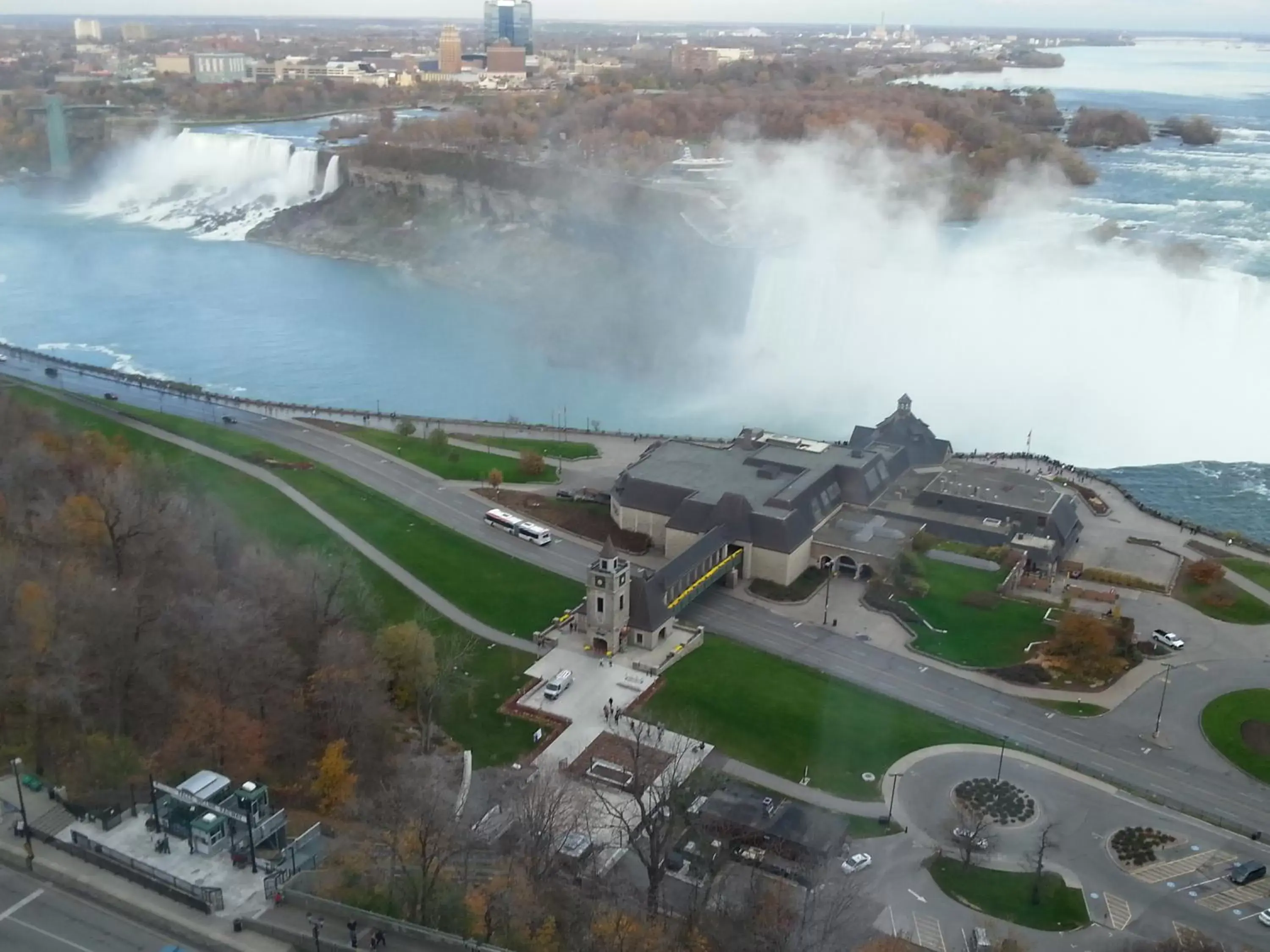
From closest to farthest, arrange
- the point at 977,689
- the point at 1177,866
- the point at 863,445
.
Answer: the point at 1177,866 → the point at 977,689 → the point at 863,445

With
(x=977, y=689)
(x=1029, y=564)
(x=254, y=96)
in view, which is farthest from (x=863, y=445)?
(x=254, y=96)

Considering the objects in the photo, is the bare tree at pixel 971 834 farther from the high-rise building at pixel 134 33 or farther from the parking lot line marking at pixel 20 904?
the high-rise building at pixel 134 33

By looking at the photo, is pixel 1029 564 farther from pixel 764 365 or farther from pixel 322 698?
pixel 764 365

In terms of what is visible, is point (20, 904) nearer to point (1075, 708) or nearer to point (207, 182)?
point (1075, 708)

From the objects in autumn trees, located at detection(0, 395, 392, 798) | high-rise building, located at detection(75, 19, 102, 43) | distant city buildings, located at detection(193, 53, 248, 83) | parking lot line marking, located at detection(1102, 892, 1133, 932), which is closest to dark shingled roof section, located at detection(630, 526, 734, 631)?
autumn trees, located at detection(0, 395, 392, 798)

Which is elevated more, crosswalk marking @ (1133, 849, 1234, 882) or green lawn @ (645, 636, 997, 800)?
crosswalk marking @ (1133, 849, 1234, 882)

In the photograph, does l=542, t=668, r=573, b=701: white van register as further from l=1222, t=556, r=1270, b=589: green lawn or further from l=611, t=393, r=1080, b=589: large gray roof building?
l=1222, t=556, r=1270, b=589: green lawn
